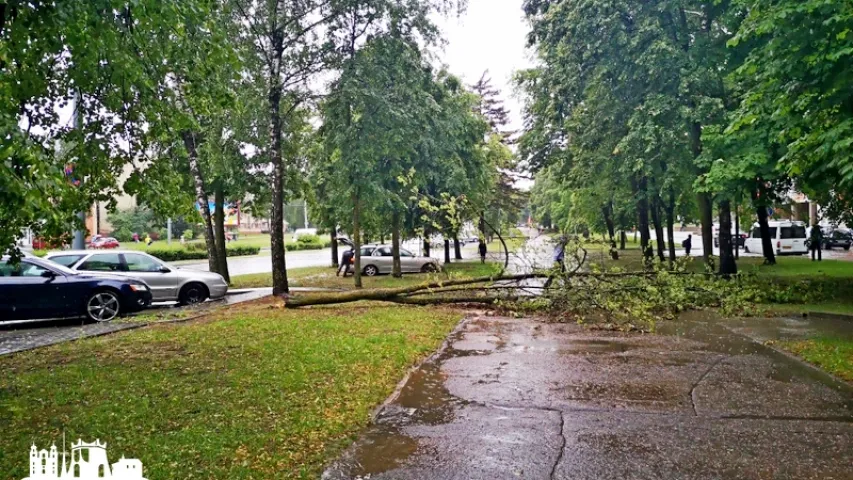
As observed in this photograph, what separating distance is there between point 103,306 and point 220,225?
358 inches

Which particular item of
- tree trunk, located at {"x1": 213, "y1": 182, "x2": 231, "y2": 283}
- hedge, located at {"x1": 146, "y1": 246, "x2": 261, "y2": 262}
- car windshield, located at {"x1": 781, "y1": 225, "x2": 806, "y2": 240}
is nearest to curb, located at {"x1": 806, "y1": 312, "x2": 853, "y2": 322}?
tree trunk, located at {"x1": 213, "y1": 182, "x2": 231, "y2": 283}

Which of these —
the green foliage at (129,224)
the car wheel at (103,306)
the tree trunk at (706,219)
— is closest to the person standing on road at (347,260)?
the car wheel at (103,306)

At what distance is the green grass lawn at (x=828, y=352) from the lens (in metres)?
7.27

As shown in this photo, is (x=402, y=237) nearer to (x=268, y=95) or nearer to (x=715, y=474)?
(x=268, y=95)

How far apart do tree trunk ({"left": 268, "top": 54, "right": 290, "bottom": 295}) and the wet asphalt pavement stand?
28.0ft

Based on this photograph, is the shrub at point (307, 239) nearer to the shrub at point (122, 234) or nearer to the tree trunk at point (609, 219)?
the shrub at point (122, 234)

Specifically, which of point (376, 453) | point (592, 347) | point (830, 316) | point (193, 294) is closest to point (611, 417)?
point (376, 453)

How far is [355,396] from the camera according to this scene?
6086 millimetres

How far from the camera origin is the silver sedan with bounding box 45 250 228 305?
44.3 feet

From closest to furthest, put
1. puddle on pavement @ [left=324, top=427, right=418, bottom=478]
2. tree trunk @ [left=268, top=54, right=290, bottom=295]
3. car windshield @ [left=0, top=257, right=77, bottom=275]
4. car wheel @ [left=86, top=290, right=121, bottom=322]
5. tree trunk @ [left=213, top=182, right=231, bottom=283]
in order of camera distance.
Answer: puddle on pavement @ [left=324, top=427, right=418, bottom=478], car windshield @ [left=0, top=257, right=77, bottom=275], car wheel @ [left=86, top=290, right=121, bottom=322], tree trunk @ [left=268, top=54, right=290, bottom=295], tree trunk @ [left=213, top=182, right=231, bottom=283]

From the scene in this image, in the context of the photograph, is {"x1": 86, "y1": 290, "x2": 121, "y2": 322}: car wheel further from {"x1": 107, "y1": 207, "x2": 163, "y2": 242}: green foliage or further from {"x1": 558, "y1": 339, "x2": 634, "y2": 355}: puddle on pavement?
{"x1": 107, "y1": 207, "x2": 163, "y2": 242}: green foliage

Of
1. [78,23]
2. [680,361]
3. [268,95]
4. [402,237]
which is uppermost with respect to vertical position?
[268,95]

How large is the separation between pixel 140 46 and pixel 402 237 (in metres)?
22.4

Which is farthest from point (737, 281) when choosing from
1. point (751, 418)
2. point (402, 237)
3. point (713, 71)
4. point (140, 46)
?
point (402, 237)
